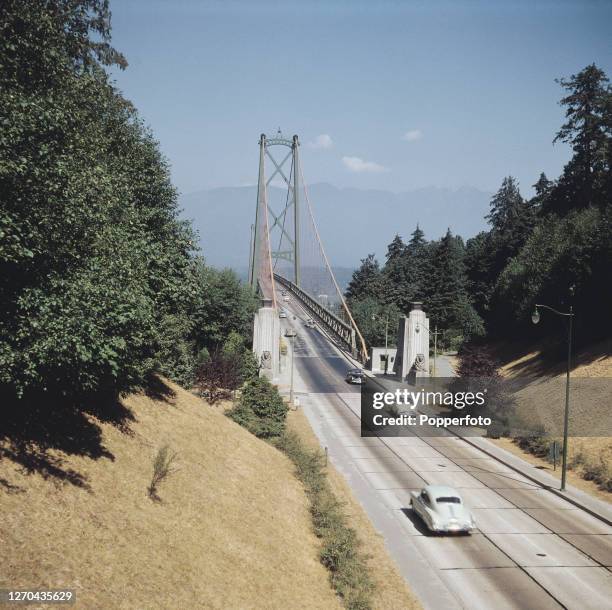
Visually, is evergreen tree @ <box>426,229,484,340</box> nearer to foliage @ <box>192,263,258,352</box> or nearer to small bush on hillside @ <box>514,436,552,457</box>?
foliage @ <box>192,263,258,352</box>

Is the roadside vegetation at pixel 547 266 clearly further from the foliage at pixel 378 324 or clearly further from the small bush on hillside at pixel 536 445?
the small bush on hillside at pixel 536 445

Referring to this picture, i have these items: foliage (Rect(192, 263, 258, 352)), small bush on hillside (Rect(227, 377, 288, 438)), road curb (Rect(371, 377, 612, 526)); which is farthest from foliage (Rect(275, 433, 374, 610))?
foliage (Rect(192, 263, 258, 352))

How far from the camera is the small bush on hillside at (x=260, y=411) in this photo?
26219 millimetres

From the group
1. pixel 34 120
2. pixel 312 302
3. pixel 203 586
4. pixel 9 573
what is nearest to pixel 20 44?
pixel 34 120

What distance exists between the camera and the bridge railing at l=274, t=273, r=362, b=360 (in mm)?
68331

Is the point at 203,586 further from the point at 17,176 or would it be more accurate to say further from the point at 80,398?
the point at 17,176

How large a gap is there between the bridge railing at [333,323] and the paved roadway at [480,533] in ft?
117

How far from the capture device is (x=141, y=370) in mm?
18188

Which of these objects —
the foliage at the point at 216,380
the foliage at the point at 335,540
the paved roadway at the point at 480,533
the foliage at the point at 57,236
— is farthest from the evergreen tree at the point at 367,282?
the foliage at the point at 57,236

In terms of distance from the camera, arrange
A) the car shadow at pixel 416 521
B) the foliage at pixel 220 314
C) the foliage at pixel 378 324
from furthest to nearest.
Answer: the foliage at pixel 378 324 → the foliage at pixel 220 314 → the car shadow at pixel 416 521

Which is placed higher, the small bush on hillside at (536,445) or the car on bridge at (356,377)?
the car on bridge at (356,377)

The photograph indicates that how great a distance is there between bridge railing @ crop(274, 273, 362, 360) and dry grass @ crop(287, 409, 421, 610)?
42.1 metres

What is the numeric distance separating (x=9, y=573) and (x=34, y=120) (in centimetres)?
895

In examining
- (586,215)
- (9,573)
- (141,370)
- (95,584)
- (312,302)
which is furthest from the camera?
(312,302)
